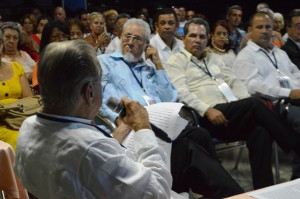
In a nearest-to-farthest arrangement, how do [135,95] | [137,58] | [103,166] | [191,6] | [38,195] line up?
[103,166], [38,195], [135,95], [137,58], [191,6]

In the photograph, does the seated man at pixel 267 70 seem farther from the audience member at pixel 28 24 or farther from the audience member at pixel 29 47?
the audience member at pixel 28 24

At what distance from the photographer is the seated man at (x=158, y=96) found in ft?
7.77

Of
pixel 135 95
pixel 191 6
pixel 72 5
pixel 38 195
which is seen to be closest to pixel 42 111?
pixel 38 195

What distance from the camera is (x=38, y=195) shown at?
1.33 m

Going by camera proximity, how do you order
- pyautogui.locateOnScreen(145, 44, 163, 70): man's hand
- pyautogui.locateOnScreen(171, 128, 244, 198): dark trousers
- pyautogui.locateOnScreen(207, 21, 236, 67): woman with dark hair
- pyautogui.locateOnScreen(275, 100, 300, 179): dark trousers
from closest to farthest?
pyautogui.locateOnScreen(171, 128, 244, 198): dark trousers < pyautogui.locateOnScreen(145, 44, 163, 70): man's hand < pyautogui.locateOnScreen(275, 100, 300, 179): dark trousers < pyautogui.locateOnScreen(207, 21, 236, 67): woman with dark hair

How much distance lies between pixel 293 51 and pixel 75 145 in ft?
11.3

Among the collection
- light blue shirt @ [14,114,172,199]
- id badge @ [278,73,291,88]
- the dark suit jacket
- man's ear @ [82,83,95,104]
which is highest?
man's ear @ [82,83,95,104]

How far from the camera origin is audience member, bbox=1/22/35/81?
12.9ft

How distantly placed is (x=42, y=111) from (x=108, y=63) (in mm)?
1655

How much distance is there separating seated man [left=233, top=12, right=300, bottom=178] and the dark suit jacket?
8.3 inches

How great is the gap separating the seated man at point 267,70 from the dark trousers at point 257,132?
0.31 metres

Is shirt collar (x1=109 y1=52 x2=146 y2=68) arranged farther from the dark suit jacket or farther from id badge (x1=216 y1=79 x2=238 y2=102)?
the dark suit jacket

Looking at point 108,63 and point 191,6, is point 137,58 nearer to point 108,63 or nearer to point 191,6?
point 108,63

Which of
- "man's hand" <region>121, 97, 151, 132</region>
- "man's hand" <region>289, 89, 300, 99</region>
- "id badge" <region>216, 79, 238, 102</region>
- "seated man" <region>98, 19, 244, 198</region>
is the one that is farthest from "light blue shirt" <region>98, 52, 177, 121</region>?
"man's hand" <region>121, 97, 151, 132</region>
